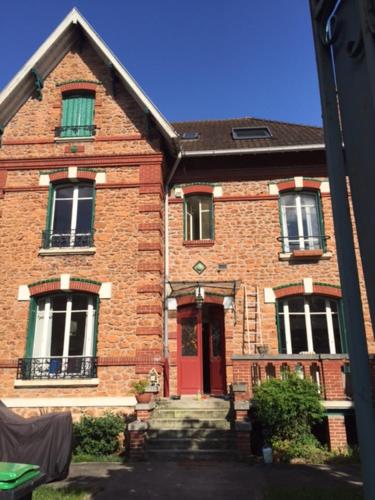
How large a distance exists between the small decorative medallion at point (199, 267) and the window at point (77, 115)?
489 centimetres

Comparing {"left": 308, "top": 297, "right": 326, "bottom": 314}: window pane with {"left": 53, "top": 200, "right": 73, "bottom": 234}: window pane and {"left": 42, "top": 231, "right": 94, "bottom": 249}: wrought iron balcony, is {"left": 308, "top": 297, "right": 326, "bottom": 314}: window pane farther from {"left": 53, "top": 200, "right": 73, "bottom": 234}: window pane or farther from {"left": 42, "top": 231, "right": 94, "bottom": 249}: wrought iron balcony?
{"left": 53, "top": 200, "right": 73, "bottom": 234}: window pane

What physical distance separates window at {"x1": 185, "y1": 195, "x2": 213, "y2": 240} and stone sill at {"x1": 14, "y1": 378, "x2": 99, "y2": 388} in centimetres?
474

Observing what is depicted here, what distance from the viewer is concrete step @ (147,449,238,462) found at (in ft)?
26.8

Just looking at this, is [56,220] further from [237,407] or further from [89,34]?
[237,407]

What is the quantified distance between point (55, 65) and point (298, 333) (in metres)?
10.8

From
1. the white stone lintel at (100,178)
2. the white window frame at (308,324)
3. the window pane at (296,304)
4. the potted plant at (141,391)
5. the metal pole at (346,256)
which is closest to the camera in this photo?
the metal pole at (346,256)

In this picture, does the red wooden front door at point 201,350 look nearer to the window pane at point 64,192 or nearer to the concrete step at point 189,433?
the concrete step at point 189,433

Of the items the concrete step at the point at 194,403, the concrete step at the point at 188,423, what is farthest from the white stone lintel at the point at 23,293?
the concrete step at the point at 188,423

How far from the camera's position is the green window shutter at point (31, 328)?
1034cm

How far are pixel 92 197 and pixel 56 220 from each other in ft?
3.90

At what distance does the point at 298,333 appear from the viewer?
1118 centimetres

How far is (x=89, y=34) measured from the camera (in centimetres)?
1215

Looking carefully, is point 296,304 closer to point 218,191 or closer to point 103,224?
point 218,191

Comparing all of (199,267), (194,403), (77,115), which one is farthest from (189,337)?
(77,115)
